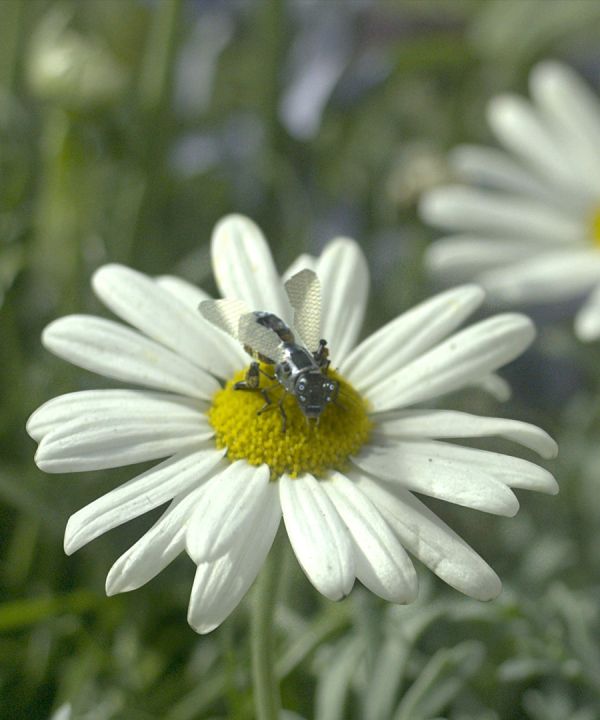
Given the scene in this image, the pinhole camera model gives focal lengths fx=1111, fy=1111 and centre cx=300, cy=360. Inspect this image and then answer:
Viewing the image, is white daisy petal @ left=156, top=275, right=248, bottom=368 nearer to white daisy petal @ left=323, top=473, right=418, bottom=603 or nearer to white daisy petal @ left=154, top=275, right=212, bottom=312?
white daisy petal @ left=154, top=275, right=212, bottom=312

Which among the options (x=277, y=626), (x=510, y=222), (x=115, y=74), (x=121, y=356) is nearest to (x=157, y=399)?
(x=121, y=356)

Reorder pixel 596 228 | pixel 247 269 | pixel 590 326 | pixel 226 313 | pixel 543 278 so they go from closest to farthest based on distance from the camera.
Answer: pixel 226 313 < pixel 247 269 < pixel 590 326 < pixel 543 278 < pixel 596 228

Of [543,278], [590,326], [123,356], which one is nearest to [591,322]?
[590,326]

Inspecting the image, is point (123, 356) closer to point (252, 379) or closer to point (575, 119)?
point (252, 379)

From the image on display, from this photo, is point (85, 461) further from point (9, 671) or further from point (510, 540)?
point (510, 540)

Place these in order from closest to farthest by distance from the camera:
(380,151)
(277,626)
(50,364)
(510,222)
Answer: (277,626) < (50,364) < (510,222) < (380,151)

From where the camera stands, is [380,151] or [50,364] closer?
[50,364]
